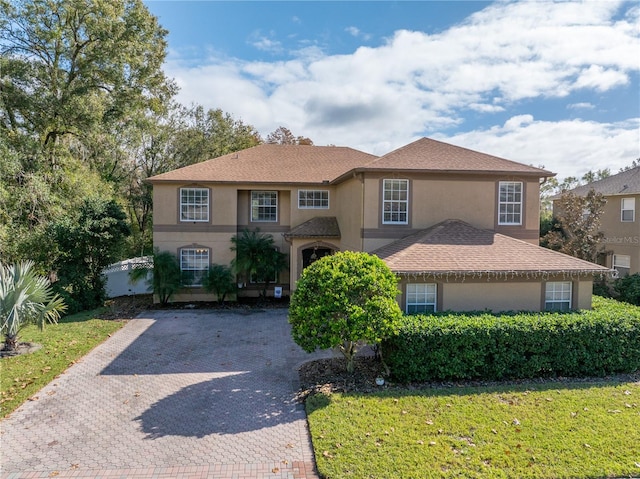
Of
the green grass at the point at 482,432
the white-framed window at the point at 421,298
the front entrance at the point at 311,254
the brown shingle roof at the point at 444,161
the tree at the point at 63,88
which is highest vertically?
the tree at the point at 63,88

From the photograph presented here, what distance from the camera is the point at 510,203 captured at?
1412cm

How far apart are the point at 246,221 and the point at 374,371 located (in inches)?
445

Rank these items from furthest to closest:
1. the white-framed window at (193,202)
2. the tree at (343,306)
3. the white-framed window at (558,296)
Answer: the white-framed window at (193,202) → the white-framed window at (558,296) → the tree at (343,306)

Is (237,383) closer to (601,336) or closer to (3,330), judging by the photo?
(3,330)

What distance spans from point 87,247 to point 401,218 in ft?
46.0

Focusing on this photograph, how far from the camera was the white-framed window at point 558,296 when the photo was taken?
10945 millimetres

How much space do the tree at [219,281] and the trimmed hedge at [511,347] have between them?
1013 cm

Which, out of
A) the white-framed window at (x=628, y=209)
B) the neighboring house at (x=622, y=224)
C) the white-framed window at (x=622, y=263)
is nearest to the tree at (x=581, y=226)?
the neighboring house at (x=622, y=224)

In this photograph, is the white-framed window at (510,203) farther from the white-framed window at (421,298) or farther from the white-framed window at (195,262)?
the white-framed window at (195,262)

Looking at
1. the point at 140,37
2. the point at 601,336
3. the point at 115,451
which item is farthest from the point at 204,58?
the point at 601,336

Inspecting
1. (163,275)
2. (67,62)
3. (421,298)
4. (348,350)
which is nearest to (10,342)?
(163,275)

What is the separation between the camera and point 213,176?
1731 centimetres

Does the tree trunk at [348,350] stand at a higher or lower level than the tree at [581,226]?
lower

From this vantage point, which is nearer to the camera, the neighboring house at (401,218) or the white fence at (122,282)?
the neighboring house at (401,218)
